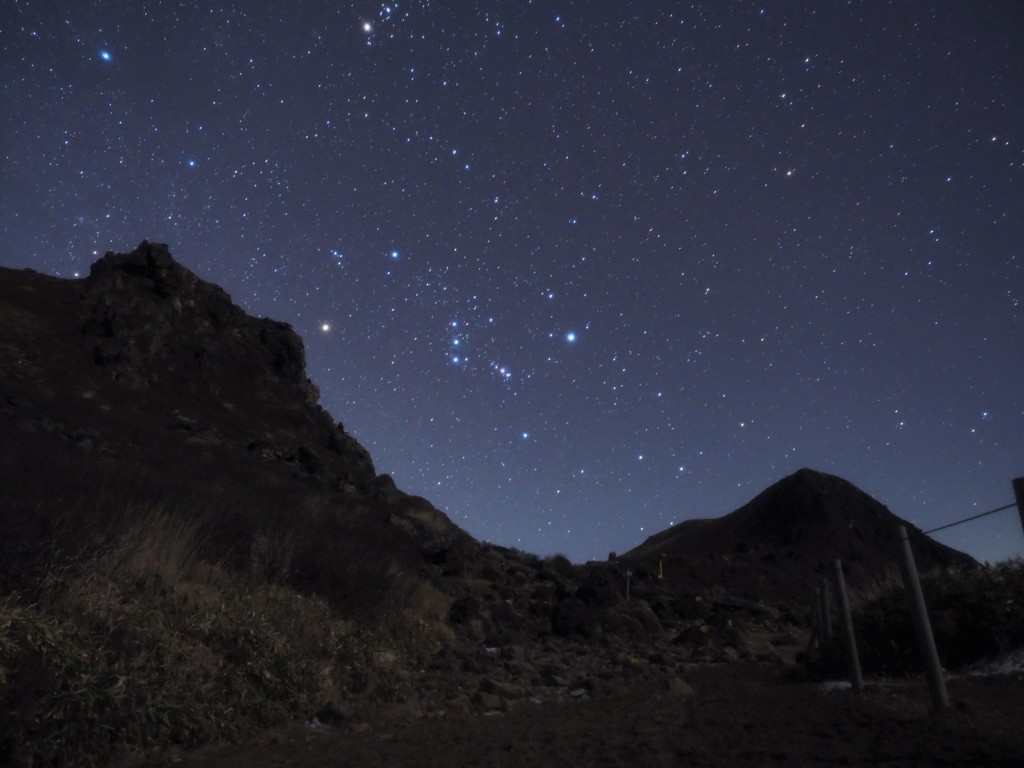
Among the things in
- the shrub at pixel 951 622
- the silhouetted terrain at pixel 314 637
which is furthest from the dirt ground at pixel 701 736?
the shrub at pixel 951 622

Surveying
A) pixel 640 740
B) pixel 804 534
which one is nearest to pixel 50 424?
pixel 640 740

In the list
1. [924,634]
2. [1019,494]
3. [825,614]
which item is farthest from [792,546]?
[1019,494]

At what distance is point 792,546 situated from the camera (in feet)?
160

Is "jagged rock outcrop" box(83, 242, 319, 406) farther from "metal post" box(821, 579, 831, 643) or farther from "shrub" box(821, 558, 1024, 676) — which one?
"shrub" box(821, 558, 1024, 676)

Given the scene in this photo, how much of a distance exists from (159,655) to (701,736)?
4705mm

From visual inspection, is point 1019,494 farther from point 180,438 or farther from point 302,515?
point 180,438

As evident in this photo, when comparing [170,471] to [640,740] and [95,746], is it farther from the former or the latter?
[640,740]

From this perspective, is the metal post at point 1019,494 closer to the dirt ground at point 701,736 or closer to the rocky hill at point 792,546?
the dirt ground at point 701,736

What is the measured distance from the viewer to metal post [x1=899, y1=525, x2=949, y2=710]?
21.2 feet

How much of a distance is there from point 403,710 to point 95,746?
363 centimetres

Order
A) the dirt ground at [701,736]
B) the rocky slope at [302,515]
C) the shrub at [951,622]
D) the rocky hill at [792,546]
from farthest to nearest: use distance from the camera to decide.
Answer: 1. the rocky hill at [792,546]
2. the rocky slope at [302,515]
3. the shrub at [951,622]
4. the dirt ground at [701,736]

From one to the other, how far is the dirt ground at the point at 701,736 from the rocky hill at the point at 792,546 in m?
27.1

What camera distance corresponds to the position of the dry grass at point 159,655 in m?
4.76

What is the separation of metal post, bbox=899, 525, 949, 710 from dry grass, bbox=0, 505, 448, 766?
18.2 ft
